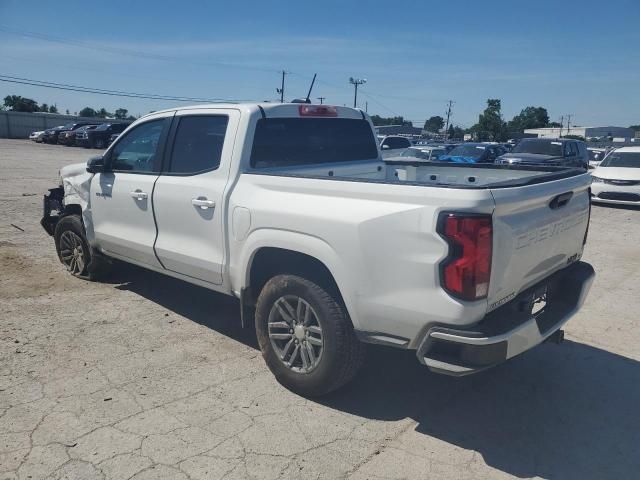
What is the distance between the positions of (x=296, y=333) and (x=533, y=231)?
1614 millimetres

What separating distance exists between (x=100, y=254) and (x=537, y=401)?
4415 mm

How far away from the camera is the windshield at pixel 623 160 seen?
45.3ft

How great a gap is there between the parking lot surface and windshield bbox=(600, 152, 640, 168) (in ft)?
33.4

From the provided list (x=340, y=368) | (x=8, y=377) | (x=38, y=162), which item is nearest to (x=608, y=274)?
(x=340, y=368)

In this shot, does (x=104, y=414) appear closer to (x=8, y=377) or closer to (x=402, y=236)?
(x=8, y=377)

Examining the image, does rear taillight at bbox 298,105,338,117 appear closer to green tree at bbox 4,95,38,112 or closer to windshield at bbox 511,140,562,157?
windshield at bbox 511,140,562,157

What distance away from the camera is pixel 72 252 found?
19.9 feet

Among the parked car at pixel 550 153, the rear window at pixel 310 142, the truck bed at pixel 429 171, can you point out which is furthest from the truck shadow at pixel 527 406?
the parked car at pixel 550 153

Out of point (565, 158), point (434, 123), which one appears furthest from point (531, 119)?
point (565, 158)

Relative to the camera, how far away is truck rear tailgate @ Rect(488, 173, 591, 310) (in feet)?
9.16

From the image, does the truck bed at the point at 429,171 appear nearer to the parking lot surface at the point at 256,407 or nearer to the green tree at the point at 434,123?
the parking lot surface at the point at 256,407

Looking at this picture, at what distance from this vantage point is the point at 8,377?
3.74 meters

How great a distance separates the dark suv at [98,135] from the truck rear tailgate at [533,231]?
34.1 meters

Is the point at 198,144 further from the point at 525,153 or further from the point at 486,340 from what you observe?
the point at 525,153
